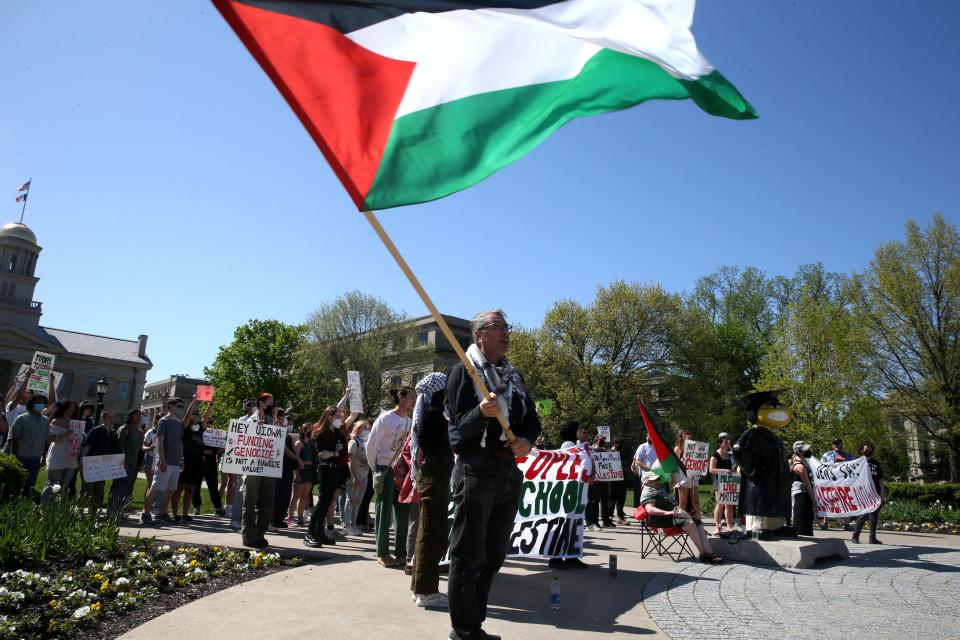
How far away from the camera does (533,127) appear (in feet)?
14.3

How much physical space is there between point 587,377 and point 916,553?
36.0 meters

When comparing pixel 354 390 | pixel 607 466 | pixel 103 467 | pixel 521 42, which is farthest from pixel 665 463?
pixel 103 467

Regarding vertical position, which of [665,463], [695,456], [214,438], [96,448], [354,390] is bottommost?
[96,448]

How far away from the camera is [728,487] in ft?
41.5

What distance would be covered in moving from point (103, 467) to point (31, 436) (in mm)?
1294

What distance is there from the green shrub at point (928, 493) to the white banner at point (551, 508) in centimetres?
1936

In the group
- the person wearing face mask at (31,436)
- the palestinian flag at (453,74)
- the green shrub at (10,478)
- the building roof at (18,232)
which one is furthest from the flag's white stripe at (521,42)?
the building roof at (18,232)

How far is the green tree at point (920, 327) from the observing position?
30641 millimetres

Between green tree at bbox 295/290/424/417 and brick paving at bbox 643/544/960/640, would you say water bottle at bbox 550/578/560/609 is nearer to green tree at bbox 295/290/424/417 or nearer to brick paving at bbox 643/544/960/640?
brick paving at bbox 643/544/960/640

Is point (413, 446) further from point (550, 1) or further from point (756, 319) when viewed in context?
point (756, 319)

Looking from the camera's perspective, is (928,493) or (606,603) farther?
(928,493)

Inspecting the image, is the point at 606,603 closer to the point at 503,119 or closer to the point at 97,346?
the point at 503,119

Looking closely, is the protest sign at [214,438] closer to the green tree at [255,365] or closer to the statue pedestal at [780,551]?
the statue pedestal at [780,551]

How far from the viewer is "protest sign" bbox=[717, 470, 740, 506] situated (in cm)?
1254
